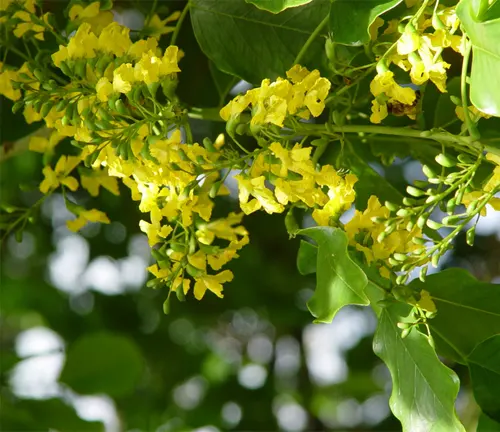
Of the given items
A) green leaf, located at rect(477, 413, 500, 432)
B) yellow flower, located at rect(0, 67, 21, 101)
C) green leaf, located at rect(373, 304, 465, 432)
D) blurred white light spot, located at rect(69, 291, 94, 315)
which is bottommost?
blurred white light spot, located at rect(69, 291, 94, 315)

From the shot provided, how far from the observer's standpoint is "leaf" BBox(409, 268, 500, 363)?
0.71 metres

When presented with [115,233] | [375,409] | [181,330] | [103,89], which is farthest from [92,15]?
[375,409]

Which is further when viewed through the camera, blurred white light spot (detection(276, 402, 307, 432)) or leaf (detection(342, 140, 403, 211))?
blurred white light spot (detection(276, 402, 307, 432))

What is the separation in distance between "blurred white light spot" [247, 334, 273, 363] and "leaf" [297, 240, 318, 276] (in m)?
1.21

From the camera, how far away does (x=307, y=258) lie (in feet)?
2.34

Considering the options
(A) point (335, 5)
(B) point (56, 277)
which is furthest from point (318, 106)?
(B) point (56, 277)

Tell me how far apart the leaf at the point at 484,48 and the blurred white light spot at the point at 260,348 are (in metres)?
1.46

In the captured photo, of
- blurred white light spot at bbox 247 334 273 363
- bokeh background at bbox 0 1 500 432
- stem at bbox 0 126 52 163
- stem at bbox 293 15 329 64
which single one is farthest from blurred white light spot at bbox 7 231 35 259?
stem at bbox 293 15 329 64

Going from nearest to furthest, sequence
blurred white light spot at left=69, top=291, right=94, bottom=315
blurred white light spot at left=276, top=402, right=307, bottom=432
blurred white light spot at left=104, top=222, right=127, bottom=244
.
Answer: blurred white light spot at left=104, top=222, right=127, bottom=244 < blurred white light spot at left=69, top=291, right=94, bottom=315 < blurred white light spot at left=276, top=402, right=307, bottom=432

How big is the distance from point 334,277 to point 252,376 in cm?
134

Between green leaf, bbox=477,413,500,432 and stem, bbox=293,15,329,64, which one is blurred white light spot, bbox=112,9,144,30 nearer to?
stem, bbox=293,15,329,64

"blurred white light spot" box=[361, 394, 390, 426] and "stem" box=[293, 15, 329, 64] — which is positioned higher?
"stem" box=[293, 15, 329, 64]

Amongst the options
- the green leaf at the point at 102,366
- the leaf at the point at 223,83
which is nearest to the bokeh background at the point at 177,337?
the green leaf at the point at 102,366

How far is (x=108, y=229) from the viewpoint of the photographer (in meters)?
1.57
